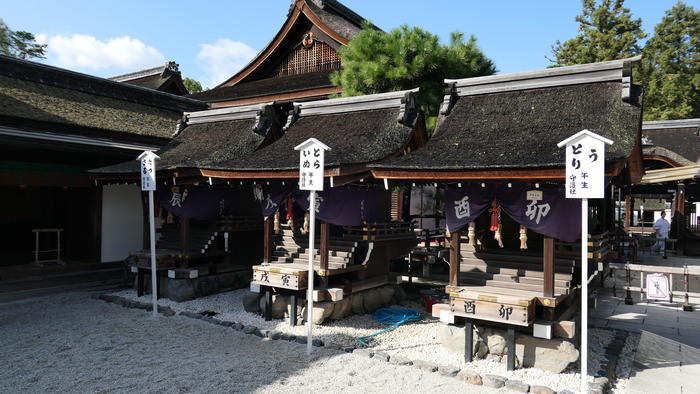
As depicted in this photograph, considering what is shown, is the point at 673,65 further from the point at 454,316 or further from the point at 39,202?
the point at 39,202

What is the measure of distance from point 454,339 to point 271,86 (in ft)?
55.4

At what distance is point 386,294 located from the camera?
37.9 feet

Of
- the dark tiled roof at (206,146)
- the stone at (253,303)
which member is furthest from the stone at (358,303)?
the dark tiled roof at (206,146)

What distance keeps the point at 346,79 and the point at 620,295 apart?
10961 millimetres

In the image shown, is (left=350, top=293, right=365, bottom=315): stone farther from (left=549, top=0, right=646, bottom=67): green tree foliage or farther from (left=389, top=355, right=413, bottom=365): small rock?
(left=549, top=0, right=646, bottom=67): green tree foliage

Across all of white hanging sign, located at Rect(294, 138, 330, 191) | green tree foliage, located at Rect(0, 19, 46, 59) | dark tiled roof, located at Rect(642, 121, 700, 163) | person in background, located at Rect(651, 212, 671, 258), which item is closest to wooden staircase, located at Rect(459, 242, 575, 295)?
white hanging sign, located at Rect(294, 138, 330, 191)

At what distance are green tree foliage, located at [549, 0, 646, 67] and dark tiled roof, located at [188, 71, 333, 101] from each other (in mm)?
21144

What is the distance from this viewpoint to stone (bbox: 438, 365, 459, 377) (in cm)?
714

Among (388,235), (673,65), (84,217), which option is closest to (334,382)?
(388,235)

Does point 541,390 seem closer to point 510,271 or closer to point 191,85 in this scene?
point 510,271

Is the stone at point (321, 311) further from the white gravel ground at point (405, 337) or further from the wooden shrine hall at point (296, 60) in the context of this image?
the wooden shrine hall at point (296, 60)

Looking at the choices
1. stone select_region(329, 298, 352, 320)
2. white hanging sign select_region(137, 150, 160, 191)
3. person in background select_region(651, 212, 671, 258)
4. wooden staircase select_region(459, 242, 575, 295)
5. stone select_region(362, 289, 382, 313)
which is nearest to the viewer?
wooden staircase select_region(459, 242, 575, 295)

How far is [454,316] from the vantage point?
7777 mm

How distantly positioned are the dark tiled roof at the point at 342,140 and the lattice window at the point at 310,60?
35.8 feet
